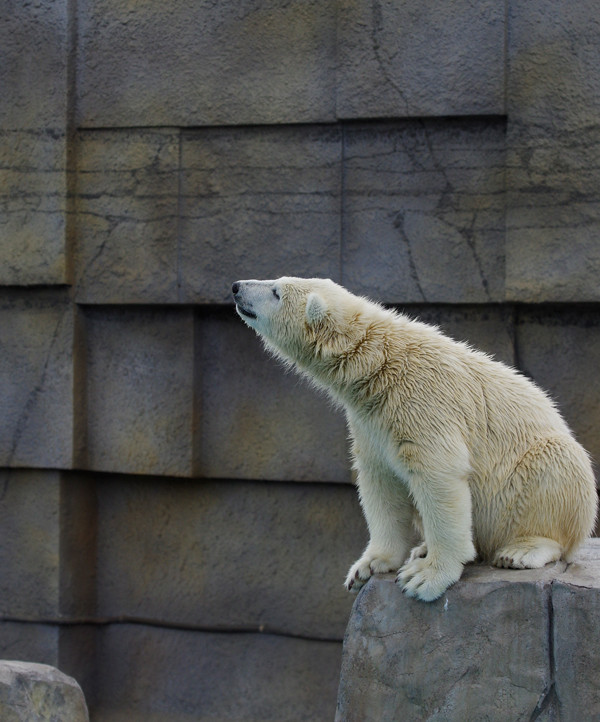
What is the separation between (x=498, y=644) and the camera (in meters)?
2.99

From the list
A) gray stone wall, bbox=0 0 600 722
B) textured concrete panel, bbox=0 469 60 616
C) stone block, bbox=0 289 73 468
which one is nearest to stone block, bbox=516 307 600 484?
gray stone wall, bbox=0 0 600 722

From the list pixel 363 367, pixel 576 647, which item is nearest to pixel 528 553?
pixel 576 647

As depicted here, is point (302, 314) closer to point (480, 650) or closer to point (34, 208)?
point (480, 650)

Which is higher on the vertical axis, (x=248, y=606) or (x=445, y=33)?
(x=445, y=33)

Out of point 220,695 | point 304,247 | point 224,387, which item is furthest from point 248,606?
point 304,247

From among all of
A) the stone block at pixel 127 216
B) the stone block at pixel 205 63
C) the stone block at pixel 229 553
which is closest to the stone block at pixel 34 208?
the stone block at pixel 127 216

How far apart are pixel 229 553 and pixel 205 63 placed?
8.30 ft

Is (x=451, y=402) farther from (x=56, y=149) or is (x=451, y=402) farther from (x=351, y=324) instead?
(x=56, y=149)

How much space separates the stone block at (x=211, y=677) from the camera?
16.9 ft

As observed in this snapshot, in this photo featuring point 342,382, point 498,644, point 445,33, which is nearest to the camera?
point 498,644

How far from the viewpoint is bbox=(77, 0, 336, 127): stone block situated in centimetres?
483

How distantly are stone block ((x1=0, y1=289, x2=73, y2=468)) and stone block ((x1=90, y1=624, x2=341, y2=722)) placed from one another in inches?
42.6

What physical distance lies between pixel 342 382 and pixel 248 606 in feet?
7.80

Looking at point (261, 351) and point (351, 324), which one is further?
point (261, 351)
